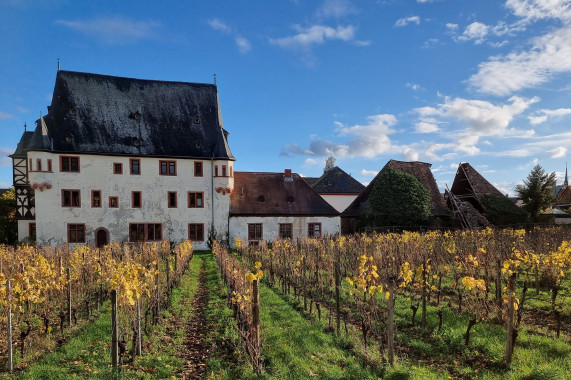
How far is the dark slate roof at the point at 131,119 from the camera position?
27328mm

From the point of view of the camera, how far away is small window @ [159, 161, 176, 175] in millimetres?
28812

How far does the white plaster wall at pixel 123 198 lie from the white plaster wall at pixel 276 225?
1035 mm

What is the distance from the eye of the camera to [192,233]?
2909 centimetres

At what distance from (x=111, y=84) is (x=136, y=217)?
12.3 metres

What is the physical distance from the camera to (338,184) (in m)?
49.7

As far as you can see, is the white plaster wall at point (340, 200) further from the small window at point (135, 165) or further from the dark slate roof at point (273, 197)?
the small window at point (135, 165)

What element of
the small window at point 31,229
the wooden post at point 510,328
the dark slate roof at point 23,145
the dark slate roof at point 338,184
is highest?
the dark slate roof at point 23,145

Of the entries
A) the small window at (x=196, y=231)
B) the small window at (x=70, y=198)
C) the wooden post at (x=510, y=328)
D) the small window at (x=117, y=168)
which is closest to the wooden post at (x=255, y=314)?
the wooden post at (x=510, y=328)

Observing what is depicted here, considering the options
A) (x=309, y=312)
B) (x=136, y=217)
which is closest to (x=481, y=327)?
(x=309, y=312)

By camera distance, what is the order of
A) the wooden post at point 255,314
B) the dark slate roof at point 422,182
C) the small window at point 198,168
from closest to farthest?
the wooden post at point 255,314 → the small window at point 198,168 → the dark slate roof at point 422,182

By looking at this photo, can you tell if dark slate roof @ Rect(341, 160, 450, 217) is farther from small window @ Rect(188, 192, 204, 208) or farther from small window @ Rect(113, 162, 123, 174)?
small window @ Rect(113, 162, 123, 174)

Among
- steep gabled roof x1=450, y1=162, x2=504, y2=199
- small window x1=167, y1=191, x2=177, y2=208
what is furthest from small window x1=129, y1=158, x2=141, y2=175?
steep gabled roof x1=450, y1=162, x2=504, y2=199

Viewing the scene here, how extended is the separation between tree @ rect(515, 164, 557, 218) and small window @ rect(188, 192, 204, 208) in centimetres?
3033

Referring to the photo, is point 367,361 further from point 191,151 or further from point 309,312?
point 191,151
